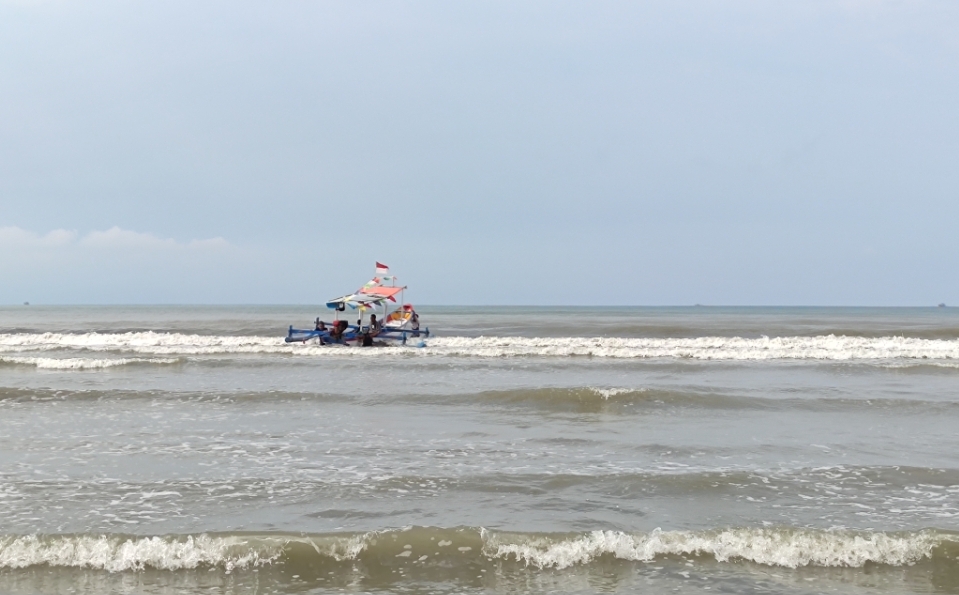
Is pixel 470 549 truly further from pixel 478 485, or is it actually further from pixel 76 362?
pixel 76 362

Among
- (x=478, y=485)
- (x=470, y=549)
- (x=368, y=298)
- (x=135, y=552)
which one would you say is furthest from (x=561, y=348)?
(x=135, y=552)

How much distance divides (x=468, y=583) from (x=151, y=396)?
12797mm

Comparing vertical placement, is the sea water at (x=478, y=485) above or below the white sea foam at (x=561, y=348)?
below

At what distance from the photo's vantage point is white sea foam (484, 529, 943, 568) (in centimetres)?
693

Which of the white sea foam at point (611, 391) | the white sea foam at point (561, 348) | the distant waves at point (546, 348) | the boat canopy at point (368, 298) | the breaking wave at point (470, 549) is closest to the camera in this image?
the breaking wave at point (470, 549)

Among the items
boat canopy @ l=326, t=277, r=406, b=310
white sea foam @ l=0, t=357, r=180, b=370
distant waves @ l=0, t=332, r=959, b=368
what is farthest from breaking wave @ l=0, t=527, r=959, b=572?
boat canopy @ l=326, t=277, r=406, b=310

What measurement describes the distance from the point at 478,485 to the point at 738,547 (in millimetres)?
3258

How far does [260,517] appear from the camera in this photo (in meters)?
7.93

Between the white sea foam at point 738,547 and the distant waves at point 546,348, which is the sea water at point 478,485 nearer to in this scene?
the white sea foam at point 738,547

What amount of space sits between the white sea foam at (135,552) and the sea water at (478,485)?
0.07ft

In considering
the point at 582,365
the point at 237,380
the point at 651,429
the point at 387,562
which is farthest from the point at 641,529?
the point at 582,365

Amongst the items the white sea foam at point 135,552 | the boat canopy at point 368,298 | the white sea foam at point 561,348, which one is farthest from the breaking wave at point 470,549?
the boat canopy at point 368,298

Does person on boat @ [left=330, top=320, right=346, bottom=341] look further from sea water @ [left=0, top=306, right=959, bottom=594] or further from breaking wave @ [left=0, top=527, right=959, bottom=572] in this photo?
breaking wave @ [left=0, top=527, right=959, bottom=572]

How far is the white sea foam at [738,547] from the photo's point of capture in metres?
6.93
